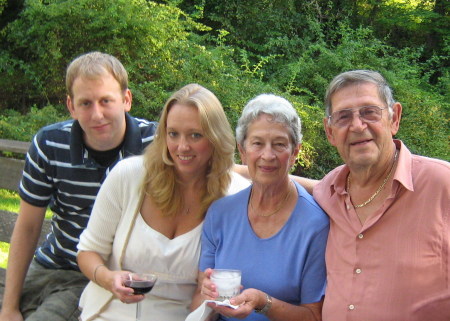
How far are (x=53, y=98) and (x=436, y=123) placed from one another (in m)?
→ 5.74

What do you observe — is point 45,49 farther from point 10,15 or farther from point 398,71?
point 398,71

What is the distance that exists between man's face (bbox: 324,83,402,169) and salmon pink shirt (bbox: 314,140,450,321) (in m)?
0.11

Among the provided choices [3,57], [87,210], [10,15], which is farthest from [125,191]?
[10,15]

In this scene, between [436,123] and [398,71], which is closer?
[436,123]

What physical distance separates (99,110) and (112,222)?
618 mm

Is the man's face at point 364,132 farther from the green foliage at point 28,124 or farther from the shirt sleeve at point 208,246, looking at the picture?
the green foliage at point 28,124

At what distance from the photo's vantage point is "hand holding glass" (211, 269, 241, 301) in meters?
2.38

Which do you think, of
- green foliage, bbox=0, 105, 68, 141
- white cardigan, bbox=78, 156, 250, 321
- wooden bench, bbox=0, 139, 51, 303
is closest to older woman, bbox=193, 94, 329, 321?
white cardigan, bbox=78, 156, 250, 321

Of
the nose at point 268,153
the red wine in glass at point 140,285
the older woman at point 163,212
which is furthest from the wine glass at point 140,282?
the nose at point 268,153

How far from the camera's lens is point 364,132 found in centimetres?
244

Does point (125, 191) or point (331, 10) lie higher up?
point (331, 10)

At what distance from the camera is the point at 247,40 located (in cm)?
973

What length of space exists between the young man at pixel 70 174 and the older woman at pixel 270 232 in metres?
0.73

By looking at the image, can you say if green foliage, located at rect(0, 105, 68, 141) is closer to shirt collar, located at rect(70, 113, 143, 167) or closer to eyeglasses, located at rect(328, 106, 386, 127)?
shirt collar, located at rect(70, 113, 143, 167)
